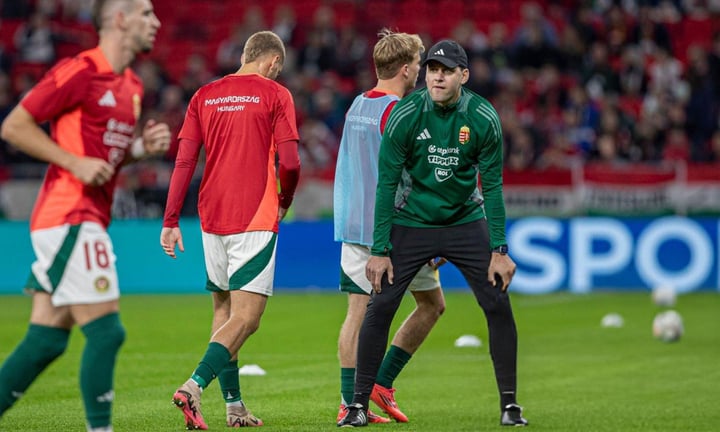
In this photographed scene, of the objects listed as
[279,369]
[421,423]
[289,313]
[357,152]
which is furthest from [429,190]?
[289,313]

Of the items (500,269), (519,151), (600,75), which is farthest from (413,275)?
(600,75)

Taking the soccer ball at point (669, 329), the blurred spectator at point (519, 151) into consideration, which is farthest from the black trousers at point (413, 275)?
the blurred spectator at point (519, 151)

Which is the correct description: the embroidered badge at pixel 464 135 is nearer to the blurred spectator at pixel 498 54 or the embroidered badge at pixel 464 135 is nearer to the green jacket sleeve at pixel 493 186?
the green jacket sleeve at pixel 493 186

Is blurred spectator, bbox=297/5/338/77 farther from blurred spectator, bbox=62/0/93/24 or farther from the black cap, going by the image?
the black cap

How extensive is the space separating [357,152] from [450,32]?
19.2 meters

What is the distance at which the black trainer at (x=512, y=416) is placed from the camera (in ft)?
24.9

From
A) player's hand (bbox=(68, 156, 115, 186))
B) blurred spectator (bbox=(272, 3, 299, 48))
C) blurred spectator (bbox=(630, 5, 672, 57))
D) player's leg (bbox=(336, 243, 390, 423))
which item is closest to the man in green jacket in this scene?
player's leg (bbox=(336, 243, 390, 423))

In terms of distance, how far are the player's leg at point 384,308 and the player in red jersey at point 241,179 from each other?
65cm

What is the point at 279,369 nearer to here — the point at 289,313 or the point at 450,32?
the point at 289,313

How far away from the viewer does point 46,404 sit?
8.87 meters

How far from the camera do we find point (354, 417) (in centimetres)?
758

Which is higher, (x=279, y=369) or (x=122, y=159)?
(x=122, y=159)

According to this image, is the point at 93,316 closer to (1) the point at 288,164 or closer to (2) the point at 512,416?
(1) the point at 288,164

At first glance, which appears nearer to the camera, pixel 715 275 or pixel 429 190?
pixel 429 190
